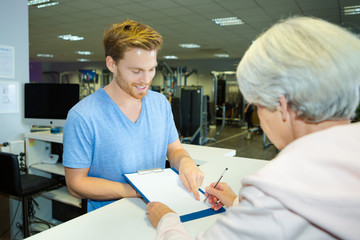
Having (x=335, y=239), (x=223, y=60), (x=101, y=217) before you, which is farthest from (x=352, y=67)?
(x=223, y=60)

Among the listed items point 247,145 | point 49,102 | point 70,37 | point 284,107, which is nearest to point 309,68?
point 284,107

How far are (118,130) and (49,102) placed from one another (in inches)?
75.2

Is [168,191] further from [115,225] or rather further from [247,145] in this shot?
[247,145]

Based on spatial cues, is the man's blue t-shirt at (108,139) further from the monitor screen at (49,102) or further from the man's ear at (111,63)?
the monitor screen at (49,102)

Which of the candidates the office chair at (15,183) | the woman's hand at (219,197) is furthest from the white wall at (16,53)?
the woman's hand at (219,197)

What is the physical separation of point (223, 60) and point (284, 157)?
1301 cm

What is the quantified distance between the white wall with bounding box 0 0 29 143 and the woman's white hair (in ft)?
9.14

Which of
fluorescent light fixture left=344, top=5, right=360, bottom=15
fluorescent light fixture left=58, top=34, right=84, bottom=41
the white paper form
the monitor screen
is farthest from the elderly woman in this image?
fluorescent light fixture left=58, top=34, right=84, bottom=41

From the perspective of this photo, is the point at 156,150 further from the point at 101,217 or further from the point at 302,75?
the point at 302,75

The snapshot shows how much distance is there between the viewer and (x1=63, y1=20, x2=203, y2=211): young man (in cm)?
112

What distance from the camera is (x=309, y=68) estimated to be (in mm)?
540

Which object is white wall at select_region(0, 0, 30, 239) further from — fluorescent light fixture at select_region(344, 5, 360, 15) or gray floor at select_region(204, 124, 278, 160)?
fluorescent light fixture at select_region(344, 5, 360, 15)

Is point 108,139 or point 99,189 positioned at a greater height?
point 108,139

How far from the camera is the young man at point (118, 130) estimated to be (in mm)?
1116
